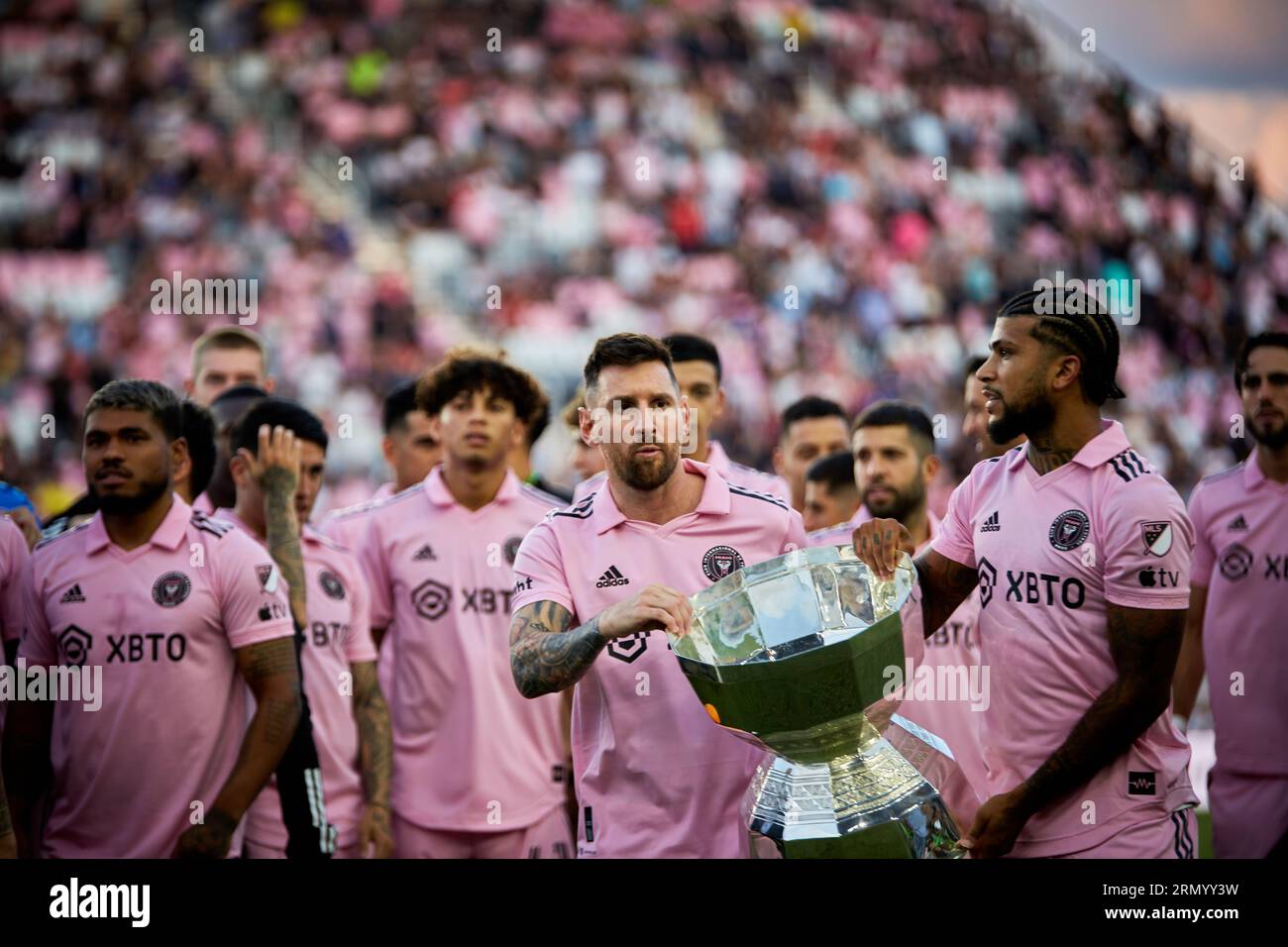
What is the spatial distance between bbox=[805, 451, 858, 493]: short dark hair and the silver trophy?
232cm

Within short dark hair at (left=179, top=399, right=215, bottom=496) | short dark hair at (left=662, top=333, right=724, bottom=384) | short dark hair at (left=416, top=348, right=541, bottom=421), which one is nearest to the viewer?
short dark hair at (left=179, top=399, right=215, bottom=496)

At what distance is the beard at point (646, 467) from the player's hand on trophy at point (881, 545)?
494mm

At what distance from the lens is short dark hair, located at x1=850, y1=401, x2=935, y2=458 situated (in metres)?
4.66

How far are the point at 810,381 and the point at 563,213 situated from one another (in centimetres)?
397

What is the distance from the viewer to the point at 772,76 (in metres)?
18.3

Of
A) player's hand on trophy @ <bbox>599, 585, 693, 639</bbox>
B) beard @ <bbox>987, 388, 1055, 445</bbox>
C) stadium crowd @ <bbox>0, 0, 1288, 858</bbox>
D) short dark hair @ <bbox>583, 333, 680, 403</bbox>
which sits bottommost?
player's hand on trophy @ <bbox>599, 585, 693, 639</bbox>

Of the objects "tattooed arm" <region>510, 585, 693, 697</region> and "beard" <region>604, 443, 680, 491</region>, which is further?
"beard" <region>604, 443, 680, 491</region>

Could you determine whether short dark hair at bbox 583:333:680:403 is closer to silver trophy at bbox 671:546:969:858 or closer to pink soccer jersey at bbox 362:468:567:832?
silver trophy at bbox 671:546:969:858

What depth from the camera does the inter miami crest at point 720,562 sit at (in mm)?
3252

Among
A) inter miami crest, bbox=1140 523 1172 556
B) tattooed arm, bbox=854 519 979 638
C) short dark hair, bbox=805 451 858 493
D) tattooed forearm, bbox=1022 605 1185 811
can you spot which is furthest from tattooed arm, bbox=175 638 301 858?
short dark hair, bbox=805 451 858 493

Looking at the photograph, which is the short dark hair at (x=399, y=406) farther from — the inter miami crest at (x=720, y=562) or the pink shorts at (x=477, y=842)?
the inter miami crest at (x=720, y=562)

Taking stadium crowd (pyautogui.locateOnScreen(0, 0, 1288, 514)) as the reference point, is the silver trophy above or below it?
below

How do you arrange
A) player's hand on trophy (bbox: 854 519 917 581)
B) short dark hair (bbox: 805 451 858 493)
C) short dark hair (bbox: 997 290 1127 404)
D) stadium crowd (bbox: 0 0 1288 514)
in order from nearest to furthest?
player's hand on trophy (bbox: 854 519 917 581) < short dark hair (bbox: 997 290 1127 404) < short dark hair (bbox: 805 451 858 493) < stadium crowd (bbox: 0 0 1288 514)
